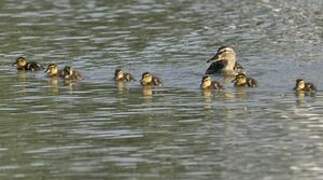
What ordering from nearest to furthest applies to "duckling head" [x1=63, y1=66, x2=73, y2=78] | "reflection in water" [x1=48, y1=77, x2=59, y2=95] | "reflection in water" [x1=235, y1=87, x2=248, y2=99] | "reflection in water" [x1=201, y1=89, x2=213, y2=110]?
"reflection in water" [x1=201, y1=89, x2=213, y2=110] → "reflection in water" [x1=235, y1=87, x2=248, y2=99] → "reflection in water" [x1=48, y1=77, x2=59, y2=95] → "duckling head" [x1=63, y1=66, x2=73, y2=78]

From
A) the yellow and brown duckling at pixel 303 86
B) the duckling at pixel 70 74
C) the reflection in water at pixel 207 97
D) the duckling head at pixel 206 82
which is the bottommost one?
the reflection in water at pixel 207 97

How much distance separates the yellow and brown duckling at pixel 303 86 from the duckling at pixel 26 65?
13.6 feet

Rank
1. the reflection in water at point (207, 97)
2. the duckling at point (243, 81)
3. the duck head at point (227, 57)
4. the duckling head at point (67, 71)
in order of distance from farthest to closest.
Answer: the duck head at point (227, 57) < the duckling head at point (67, 71) < the duckling at point (243, 81) < the reflection in water at point (207, 97)

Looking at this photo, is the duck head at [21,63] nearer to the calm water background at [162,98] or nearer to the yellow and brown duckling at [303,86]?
the calm water background at [162,98]

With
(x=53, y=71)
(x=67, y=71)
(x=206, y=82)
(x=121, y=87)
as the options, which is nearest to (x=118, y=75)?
(x=121, y=87)

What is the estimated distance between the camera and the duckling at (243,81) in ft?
54.4

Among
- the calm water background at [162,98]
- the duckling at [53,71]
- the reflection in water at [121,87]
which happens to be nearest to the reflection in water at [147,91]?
the calm water background at [162,98]

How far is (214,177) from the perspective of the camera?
1088 cm

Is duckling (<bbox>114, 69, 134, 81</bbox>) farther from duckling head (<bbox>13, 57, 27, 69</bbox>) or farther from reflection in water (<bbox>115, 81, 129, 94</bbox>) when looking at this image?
duckling head (<bbox>13, 57, 27, 69</bbox>)

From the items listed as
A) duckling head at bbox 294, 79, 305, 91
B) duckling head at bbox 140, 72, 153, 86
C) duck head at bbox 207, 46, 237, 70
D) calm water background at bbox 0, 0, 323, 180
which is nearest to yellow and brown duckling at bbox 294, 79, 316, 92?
duckling head at bbox 294, 79, 305, 91

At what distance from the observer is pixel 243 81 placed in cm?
1662

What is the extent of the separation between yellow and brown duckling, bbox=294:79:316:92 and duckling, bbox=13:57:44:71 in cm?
415

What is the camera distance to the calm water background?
11602 millimetres

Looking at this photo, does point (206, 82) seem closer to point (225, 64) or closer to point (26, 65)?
point (225, 64)
